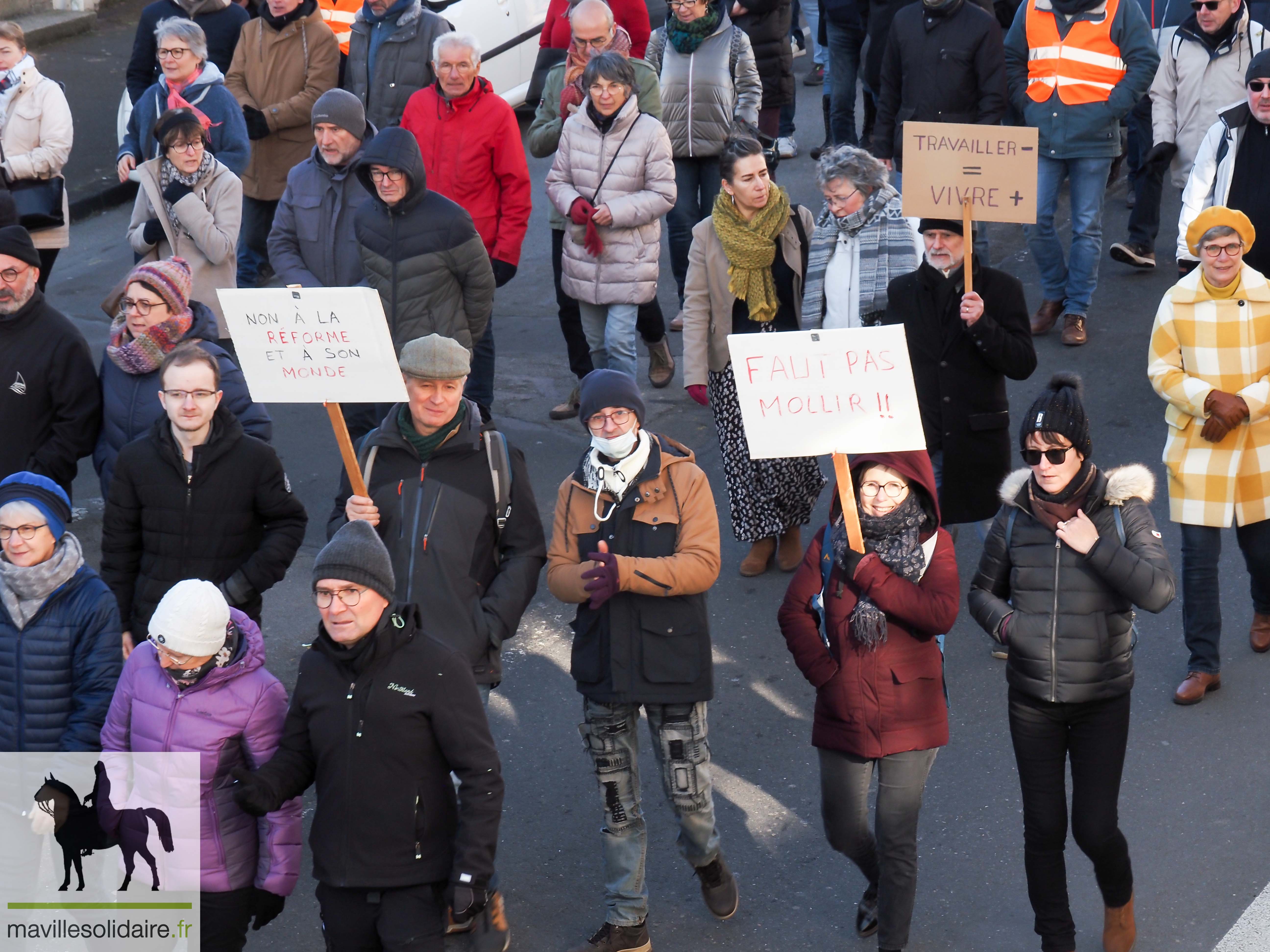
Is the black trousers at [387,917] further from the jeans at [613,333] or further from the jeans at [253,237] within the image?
the jeans at [253,237]

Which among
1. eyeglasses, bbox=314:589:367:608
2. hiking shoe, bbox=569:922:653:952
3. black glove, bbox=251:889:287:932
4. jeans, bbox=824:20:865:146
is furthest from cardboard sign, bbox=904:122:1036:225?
jeans, bbox=824:20:865:146

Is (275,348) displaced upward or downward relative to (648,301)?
upward

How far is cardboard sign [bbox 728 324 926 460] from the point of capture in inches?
184

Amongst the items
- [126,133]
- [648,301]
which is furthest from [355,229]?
[126,133]

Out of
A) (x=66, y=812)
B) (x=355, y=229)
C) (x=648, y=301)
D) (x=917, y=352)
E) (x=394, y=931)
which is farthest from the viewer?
(x=648, y=301)

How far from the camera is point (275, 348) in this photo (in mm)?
5152

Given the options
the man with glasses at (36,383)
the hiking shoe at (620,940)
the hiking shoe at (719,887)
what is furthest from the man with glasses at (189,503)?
the hiking shoe at (719,887)

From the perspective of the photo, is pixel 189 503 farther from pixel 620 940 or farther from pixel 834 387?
pixel 834 387

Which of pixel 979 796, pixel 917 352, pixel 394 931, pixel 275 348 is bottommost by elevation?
pixel 979 796

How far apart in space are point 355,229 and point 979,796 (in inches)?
151

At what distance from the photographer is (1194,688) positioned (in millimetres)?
6223

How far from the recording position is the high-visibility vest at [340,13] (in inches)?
424

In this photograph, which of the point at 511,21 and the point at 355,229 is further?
the point at 511,21

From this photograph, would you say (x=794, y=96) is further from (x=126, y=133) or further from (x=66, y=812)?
(x=66, y=812)
